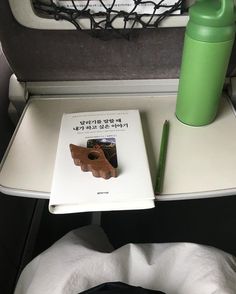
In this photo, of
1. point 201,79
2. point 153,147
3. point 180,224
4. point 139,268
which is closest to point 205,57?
point 201,79

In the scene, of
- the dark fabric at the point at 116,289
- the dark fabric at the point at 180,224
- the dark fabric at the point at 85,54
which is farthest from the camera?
the dark fabric at the point at 180,224

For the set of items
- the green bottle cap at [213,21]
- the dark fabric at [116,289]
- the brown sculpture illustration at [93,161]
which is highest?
the green bottle cap at [213,21]

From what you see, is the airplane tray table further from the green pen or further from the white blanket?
the white blanket

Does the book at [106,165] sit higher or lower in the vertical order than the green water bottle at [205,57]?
lower

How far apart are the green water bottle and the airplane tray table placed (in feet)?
0.16

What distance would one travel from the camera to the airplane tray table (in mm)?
566

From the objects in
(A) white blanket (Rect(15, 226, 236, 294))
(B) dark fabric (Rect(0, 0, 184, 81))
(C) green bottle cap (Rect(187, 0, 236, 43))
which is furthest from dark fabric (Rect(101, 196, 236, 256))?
(C) green bottle cap (Rect(187, 0, 236, 43))

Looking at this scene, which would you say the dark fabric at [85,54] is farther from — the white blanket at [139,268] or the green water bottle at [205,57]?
the white blanket at [139,268]

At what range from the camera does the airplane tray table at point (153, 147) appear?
1.86ft

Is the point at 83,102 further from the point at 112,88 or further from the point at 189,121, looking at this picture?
the point at 189,121

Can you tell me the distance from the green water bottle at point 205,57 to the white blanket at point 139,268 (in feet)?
0.93

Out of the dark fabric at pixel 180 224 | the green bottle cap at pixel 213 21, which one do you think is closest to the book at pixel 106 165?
the green bottle cap at pixel 213 21

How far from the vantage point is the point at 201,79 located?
1.95 feet

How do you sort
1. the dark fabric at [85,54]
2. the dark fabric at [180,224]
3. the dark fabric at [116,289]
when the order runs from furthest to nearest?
1. the dark fabric at [180,224]
2. the dark fabric at [85,54]
3. the dark fabric at [116,289]
